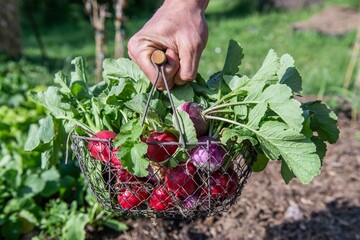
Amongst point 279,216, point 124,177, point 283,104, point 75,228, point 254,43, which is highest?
point 283,104

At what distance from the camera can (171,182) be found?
1.69m

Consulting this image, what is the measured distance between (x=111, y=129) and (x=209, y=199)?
412 mm

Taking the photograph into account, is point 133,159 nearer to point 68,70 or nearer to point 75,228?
point 75,228

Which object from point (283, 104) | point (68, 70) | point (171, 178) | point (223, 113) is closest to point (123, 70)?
point (223, 113)

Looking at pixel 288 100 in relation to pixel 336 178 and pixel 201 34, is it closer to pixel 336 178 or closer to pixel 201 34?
pixel 201 34

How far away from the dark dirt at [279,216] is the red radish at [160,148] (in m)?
1.33

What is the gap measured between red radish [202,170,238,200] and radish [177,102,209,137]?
13cm

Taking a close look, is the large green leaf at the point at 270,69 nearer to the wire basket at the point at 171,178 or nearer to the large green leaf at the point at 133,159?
the wire basket at the point at 171,178

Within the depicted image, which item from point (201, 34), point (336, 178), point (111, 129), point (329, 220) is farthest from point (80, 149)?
point (336, 178)

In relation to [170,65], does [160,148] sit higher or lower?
lower

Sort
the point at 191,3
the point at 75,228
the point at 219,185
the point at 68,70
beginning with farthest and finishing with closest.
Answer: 1. the point at 68,70
2. the point at 75,228
3. the point at 191,3
4. the point at 219,185

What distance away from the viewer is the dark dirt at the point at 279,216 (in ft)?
9.76

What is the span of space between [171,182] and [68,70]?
5.50 metres

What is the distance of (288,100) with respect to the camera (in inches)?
65.7
